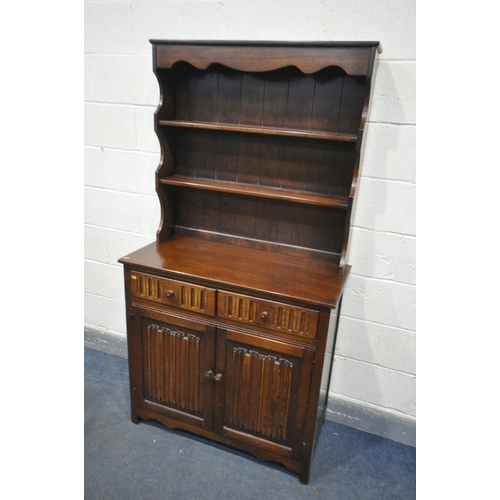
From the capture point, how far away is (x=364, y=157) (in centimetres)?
163

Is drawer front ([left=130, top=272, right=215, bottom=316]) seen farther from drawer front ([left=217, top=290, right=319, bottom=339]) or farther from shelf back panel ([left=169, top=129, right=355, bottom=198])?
shelf back panel ([left=169, top=129, right=355, bottom=198])

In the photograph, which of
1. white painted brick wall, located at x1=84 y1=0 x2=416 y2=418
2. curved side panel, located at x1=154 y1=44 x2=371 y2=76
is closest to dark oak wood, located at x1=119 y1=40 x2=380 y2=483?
curved side panel, located at x1=154 y1=44 x2=371 y2=76

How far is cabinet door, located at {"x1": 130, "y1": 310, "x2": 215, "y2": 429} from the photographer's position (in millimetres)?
1631

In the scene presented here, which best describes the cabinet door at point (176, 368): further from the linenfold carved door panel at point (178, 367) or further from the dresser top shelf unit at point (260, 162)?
the dresser top shelf unit at point (260, 162)

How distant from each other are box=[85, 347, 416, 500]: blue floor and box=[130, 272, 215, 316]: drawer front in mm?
712

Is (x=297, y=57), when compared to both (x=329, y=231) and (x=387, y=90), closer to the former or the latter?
(x=387, y=90)

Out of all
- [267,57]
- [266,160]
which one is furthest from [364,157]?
[267,57]

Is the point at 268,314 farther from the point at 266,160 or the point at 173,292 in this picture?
the point at 266,160

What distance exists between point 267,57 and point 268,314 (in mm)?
983

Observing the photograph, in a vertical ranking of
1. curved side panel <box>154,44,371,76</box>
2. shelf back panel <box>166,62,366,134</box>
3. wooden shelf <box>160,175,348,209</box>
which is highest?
curved side panel <box>154,44,371,76</box>

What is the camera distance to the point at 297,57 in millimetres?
1422

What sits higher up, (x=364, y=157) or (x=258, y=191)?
(x=364, y=157)

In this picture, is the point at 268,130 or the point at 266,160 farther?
the point at 266,160

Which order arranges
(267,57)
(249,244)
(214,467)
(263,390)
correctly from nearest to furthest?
1. (267,57)
2. (263,390)
3. (214,467)
4. (249,244)
